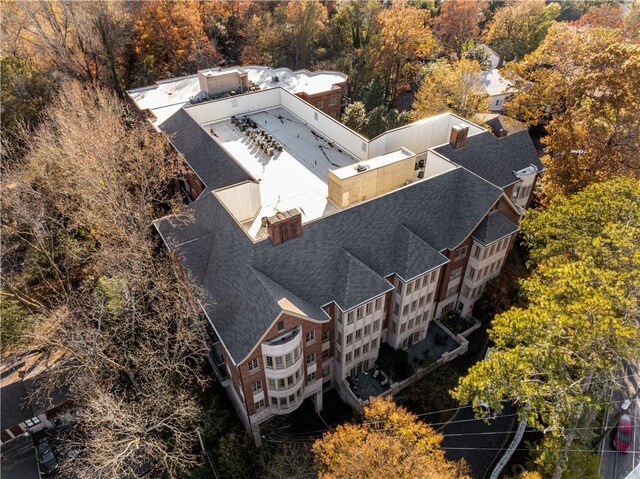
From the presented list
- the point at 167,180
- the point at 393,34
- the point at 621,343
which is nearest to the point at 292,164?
the point at 167,180

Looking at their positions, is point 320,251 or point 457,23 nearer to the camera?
point 320,251

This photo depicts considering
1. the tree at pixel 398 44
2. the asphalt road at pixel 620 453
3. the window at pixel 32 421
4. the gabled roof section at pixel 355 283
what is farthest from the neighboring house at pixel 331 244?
the tree at pixel 398 44

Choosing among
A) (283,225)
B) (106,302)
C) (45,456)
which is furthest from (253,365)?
(45,456)

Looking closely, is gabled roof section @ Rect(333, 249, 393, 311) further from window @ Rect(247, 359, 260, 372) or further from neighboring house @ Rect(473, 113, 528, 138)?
neighboring house @ Rect(473, 113, 528, 138)

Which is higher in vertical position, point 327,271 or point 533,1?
point 533,1

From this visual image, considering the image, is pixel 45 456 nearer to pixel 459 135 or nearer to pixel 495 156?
pixel 459 135

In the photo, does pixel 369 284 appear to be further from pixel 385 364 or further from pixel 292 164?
pixel 292 164

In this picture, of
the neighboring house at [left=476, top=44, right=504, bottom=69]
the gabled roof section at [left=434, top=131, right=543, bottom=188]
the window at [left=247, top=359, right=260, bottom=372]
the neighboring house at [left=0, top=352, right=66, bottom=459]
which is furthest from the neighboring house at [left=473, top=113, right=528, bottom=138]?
the neighboring house at [left=0, top=352, right=66, bottom=459]
